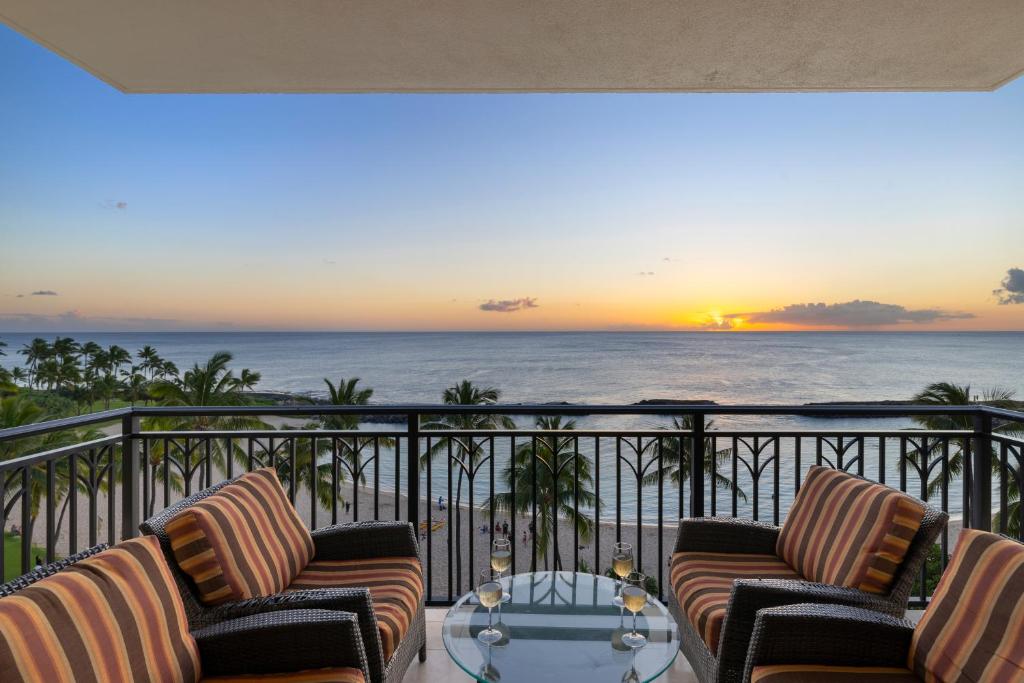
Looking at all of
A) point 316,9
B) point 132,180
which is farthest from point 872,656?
point 132,180

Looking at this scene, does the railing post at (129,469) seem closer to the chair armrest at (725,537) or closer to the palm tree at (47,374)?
the chair armrest at (725,537)

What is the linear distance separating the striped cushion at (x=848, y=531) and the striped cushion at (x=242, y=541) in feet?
6.06

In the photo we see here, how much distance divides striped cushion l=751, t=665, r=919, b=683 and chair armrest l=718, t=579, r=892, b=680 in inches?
7.2

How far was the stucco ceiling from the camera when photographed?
2.29 m

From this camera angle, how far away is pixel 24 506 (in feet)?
→ 7.78

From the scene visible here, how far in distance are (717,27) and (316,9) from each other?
5.32ft

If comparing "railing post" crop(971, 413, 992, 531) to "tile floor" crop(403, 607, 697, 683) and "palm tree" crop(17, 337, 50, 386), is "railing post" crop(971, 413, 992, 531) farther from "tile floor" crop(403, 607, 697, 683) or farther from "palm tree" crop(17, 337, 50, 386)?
"palm tree" crop(17, 337, 50, 386)

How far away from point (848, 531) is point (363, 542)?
5.80 feet

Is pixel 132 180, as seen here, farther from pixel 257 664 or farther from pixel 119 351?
pixel 257 664

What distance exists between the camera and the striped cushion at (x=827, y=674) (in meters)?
1.50

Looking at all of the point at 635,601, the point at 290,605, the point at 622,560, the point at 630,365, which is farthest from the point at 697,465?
the point at 630,365

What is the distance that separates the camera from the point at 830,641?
1.58 meters

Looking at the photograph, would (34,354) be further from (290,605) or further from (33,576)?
(33,576)

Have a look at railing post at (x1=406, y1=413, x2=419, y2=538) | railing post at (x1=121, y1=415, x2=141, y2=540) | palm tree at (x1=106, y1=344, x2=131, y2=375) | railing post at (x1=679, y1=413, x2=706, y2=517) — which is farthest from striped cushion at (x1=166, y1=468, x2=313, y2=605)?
palm tree at (x1=106, y1=344, x2=131, y2=375)
